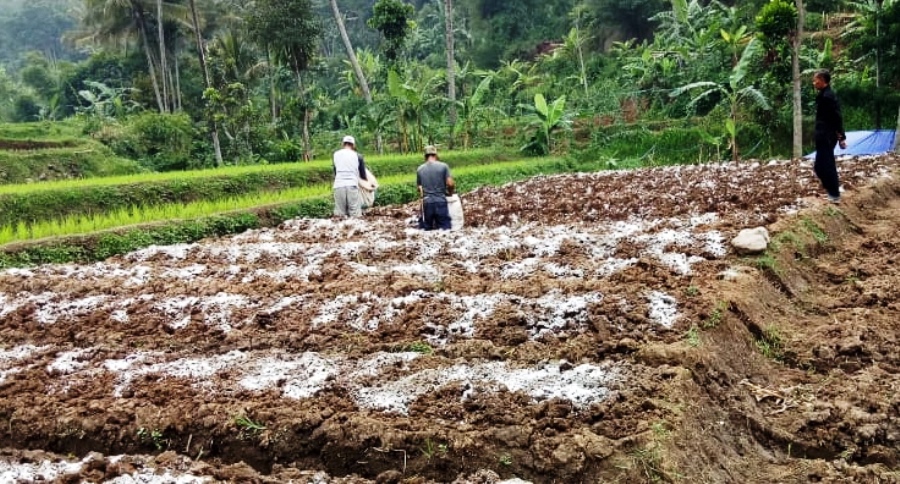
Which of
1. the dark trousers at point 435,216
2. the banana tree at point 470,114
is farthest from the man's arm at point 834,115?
→ the banana tree at point 470,114

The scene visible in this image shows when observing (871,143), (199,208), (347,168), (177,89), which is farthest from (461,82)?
(347,168)

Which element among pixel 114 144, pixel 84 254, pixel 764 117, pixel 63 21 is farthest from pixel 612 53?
pixel 63 21

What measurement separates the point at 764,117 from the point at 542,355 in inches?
631

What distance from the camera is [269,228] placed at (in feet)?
37.5

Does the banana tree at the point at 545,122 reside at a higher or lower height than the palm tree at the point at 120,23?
lower

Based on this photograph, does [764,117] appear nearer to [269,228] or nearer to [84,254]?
[269,228]

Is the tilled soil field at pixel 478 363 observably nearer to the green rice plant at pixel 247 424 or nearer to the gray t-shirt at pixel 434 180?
the green rice plant at pixel 247 424

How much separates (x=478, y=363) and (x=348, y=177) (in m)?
6.84

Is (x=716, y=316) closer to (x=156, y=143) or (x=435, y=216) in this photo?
(x=435, y=216)

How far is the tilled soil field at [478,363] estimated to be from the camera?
3.52m

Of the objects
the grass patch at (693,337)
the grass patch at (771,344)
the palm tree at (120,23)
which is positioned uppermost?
the palm tree at (120,23)

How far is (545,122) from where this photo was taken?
2181cm

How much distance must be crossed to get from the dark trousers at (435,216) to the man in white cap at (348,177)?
1802 millimetres

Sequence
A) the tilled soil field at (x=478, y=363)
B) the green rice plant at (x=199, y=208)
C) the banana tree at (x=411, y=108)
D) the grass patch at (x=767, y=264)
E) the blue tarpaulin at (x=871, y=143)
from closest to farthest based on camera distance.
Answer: the tilled soil field at (x=478, y=363), the grass patch at (x=767, y=264), the green rice plant at (x=199, y=208), the blue tarpaulin at (x=871, y=143), the banana tree at (x=411, y=108)
